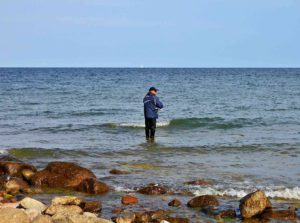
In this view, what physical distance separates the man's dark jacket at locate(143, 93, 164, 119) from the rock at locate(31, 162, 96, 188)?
276 inches

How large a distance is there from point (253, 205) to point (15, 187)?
5342 mm

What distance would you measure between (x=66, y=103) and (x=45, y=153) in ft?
67.6

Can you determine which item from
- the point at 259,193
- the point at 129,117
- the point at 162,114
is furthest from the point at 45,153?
the point at 162,114

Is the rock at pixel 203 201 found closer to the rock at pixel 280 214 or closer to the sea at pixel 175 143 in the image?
the sea at pixel 175 143

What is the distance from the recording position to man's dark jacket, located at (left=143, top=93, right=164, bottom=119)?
65.9 feet

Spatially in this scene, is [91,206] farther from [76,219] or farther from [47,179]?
[47,179]

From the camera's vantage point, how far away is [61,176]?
13.2m

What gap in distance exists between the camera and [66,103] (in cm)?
3853

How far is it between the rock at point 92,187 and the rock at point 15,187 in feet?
3.90

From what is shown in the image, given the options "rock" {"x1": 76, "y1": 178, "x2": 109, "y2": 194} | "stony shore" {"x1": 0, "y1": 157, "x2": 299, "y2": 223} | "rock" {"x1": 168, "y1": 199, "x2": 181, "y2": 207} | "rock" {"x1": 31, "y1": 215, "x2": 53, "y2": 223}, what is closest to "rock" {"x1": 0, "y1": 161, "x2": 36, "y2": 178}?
"stony shore" {"x1": 0, "y1": 157, "x2": 299, "y2": 223}

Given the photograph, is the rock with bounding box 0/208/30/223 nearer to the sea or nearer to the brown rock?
the brown rock

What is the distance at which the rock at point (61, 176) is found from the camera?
13102 mm

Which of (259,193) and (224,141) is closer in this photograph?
(259,193)

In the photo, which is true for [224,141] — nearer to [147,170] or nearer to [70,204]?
[147,170]
